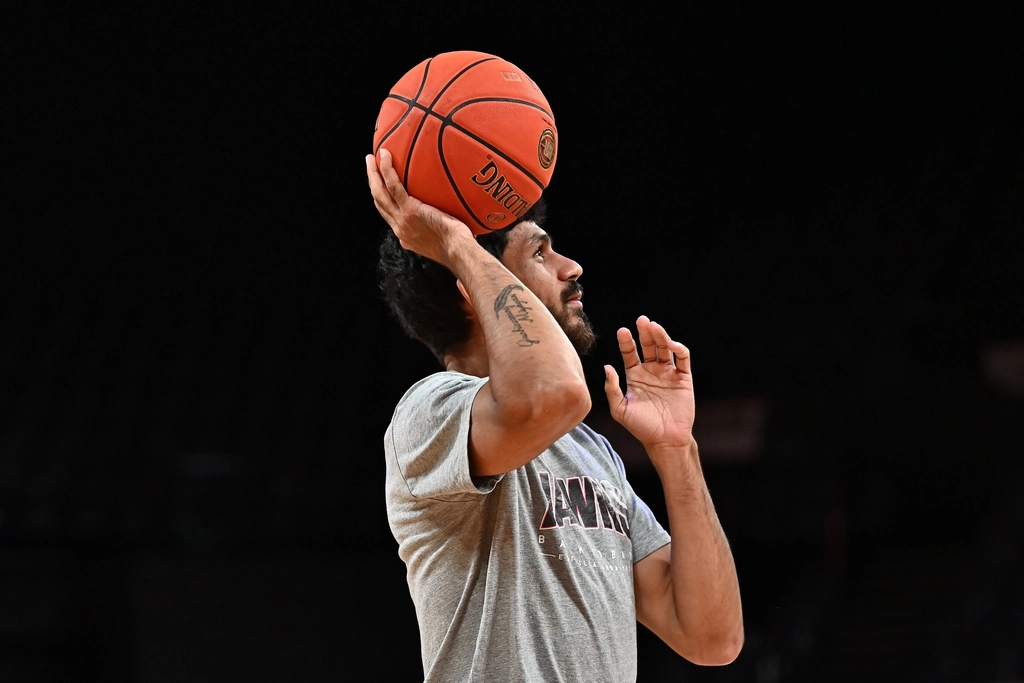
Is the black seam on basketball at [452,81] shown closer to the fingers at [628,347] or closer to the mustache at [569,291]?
the mustache at [569,291]

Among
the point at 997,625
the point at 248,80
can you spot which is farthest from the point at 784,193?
the point at 248,80

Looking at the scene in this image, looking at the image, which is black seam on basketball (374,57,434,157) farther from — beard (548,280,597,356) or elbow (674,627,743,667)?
elbow (674,627,743,667)

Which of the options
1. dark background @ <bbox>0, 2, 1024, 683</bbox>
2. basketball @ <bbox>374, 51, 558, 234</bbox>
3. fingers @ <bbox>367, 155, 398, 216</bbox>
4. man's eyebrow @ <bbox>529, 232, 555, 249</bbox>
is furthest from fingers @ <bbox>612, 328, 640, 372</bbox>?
dark background @ <bbox>0, 2, 1024, 683</bbox>

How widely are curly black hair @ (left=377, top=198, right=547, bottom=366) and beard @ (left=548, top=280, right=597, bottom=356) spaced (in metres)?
0.17

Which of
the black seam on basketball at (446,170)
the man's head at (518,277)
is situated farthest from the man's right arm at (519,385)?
the man's head at (518,277)

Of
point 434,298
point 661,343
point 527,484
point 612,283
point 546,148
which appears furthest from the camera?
point 612,283

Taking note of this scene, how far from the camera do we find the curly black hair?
2021 mm

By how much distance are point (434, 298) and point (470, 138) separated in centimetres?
38

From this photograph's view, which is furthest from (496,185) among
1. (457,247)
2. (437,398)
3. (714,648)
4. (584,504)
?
(714,648)

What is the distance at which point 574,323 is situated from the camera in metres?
2.03

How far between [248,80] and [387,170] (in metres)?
6.86

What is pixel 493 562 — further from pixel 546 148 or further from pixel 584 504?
pixel 546 148

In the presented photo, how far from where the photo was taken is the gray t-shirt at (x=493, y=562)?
1.64m

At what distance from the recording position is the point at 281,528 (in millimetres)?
6391
